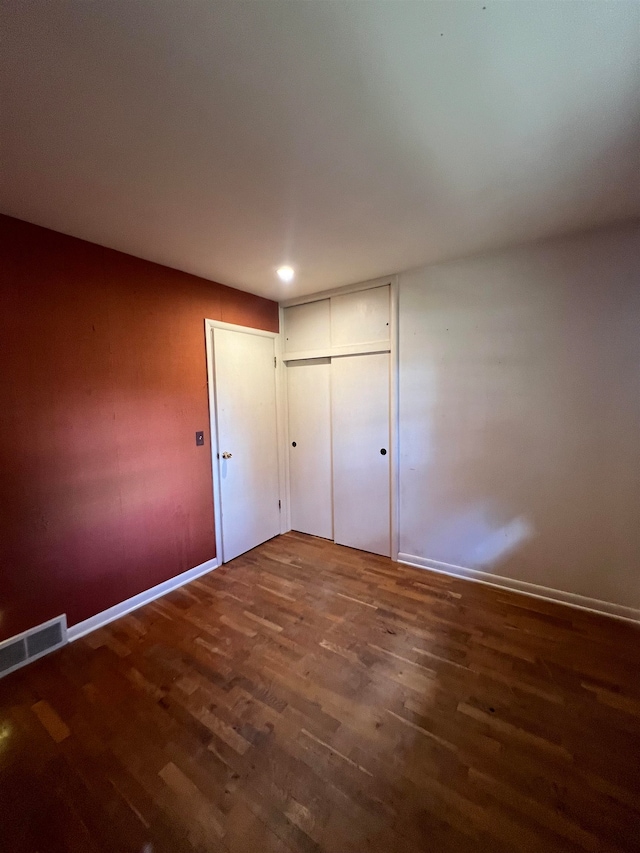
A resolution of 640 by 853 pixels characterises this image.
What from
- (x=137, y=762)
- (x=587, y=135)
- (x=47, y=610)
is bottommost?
(x=137, y=762)

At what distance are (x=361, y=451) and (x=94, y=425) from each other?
212cm

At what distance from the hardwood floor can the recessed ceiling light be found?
253cm

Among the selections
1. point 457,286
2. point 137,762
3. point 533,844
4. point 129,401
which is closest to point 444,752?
point 533,844

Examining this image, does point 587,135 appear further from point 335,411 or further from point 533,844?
point 533,844

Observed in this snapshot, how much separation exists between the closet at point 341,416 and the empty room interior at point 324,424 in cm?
4

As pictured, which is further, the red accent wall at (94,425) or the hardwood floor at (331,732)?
the red accent wall at (94,425)

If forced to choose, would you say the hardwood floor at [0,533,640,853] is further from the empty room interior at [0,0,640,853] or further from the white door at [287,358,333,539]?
the white door at [287,358,333,539]

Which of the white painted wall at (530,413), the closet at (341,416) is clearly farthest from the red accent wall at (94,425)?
the white painted wall at (530,413)

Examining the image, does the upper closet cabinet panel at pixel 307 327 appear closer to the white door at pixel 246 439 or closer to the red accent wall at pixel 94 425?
the white door at pixel 246 439

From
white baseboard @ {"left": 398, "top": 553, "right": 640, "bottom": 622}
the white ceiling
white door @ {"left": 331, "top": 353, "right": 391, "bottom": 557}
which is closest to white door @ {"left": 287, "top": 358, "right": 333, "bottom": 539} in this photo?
white door @ {"left": 331, "top": 353, "right": 391, "bottom": 557}

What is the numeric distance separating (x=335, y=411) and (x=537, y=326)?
1740 millimetres

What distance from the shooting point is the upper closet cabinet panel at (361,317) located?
9.43 ft

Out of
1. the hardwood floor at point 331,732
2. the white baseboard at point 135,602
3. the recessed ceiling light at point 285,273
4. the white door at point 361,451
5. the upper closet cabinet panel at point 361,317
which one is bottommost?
the hardwood floor at point 331,732

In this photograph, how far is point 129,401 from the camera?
2316 mm
